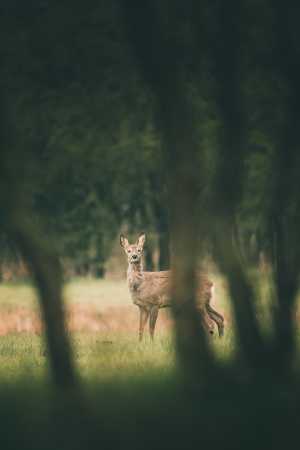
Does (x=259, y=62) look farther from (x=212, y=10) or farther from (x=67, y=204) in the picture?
(x=67, y=204)

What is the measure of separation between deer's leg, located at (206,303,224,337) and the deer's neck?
147cm

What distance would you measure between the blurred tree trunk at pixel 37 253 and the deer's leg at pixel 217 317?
8358 millimetres

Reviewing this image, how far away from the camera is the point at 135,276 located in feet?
60.2

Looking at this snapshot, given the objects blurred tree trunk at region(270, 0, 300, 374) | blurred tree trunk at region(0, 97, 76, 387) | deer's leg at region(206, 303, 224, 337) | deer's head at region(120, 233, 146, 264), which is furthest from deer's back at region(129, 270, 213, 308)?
blurred tree trunk at region(0, 97, 76, 387)

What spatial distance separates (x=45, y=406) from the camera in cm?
732

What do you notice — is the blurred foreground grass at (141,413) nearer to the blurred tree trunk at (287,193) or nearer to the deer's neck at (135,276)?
the blurred tree trunk at (287,193)

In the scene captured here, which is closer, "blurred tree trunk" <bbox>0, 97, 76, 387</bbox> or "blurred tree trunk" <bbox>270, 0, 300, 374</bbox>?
"blurred tree trunk" <bbox>0, 97, 76, 387</bbox>

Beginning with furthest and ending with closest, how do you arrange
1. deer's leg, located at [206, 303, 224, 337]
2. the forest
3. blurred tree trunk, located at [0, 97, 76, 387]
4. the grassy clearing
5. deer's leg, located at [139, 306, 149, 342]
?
1. deer's leg, located at [206, 303, 224, 337]
2. deer's leg, located at [139, 306, 149, 342]
3. the grassy clearing
4. blurred tree trunk, located at [0, 97, 76, 387]
5. the forest

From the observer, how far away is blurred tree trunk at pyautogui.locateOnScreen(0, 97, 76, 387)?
7363 millimetres

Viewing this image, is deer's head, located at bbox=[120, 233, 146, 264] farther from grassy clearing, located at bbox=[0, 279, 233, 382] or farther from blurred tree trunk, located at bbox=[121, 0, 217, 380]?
blurred tree trunk, located at bbox=[121, 0, 217, 380]

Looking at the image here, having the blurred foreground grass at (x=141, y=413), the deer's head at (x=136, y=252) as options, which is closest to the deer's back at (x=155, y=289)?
the deer's head at (x=136, y=252)

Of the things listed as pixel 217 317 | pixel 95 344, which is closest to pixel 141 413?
pixel 95 344

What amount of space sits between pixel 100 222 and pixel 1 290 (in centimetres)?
729

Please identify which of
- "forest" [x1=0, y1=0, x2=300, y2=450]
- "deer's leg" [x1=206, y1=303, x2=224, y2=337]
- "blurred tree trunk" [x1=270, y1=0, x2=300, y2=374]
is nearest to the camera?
"forest" [x1=0, y1=0, x2=300, y2=450]
